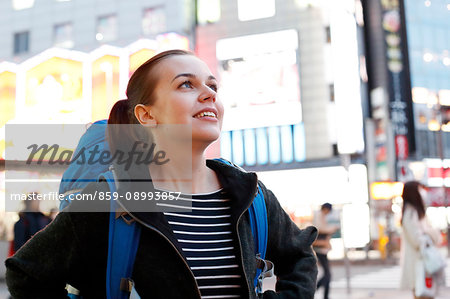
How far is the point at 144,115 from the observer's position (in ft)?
5.75

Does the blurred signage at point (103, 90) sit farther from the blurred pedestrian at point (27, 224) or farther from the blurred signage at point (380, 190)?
the blurred signage at point (380, 190)

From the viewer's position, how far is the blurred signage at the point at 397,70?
33.3 meters

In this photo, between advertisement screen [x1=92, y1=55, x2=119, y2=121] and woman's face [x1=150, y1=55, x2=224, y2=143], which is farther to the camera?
advertisement screen [x1=92, y1=55, x2=119, y2=121]

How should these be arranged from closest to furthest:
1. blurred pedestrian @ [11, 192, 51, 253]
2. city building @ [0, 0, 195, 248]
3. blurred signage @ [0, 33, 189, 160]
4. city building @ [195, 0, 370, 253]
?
1. city building @ [0, 0, 195, 248]
2. blurred pedestrian @ [11, 192, 51, 253]
3. blurred signage @ [0, 33, 189, 160]
4. city building @ [195, 0, 370, 253]

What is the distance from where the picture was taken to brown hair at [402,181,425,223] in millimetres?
6297

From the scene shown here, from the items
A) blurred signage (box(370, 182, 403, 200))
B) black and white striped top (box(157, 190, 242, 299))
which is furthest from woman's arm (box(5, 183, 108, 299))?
blurred signage (box(370, 182, 403, 200))

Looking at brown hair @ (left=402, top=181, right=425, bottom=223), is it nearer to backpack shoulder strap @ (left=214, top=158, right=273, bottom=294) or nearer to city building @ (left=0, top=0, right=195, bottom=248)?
city building @ (left=0, top=0, right=195, bottom=248)

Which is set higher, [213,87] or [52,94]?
[52,94]

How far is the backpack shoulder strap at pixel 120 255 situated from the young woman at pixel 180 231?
1.0 inches

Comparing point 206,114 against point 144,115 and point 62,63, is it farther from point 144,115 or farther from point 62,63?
point 62,63

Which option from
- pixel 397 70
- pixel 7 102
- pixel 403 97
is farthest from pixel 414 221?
pixel 397 70

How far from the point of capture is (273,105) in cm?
2958

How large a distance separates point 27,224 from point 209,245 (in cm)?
612

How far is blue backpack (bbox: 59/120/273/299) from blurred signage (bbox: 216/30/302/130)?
2755 cm
